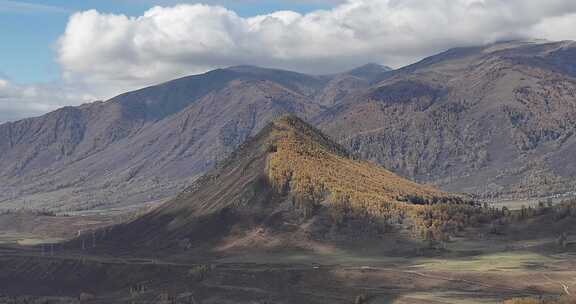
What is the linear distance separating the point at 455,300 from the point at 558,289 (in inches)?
1081

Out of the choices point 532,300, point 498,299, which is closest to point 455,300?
point 498,299

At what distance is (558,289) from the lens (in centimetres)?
19400

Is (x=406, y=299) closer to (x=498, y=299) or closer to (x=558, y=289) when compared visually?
(x=498, y=299)

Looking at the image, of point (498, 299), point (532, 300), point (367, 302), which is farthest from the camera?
point (367, 302)

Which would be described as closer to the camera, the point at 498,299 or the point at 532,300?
the point at 532,300

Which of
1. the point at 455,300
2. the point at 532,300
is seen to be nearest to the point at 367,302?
the point at 455,300

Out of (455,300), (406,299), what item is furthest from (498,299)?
(406,299)

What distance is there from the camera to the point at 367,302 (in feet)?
656

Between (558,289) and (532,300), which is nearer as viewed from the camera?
(532,300)

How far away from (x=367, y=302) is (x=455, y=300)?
76.4 ft

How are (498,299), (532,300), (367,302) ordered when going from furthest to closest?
1. (367,302)
2. (498,299)
3. (532,300)

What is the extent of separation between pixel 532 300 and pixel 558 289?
91.0ft

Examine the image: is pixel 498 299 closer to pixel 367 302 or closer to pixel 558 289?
pixel 558 289

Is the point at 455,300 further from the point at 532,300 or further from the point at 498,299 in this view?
the point at 532,300
